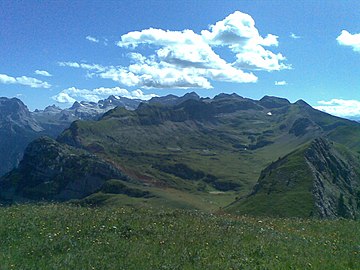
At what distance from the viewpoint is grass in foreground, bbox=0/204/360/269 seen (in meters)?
15.1

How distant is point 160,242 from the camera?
17531mm

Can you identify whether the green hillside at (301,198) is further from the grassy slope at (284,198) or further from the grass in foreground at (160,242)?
the grass in foreground at (160,242)

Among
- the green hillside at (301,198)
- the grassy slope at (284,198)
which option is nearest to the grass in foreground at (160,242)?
the grassy slope at (284,198)

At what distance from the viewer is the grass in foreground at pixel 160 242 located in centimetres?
1506

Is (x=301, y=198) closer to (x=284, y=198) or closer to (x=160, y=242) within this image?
(x=284, y=198)

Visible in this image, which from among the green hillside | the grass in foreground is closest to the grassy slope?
the green hillside

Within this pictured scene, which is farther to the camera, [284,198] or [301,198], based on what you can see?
[284,198]

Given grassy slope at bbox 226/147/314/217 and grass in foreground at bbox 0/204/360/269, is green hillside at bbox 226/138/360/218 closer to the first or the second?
grassy slope at bbox 226/147/314/217

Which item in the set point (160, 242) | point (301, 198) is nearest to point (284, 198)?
point (301, 198)

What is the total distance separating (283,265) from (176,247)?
4296 mm

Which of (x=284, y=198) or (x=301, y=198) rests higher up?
→ (x=301, y=198)

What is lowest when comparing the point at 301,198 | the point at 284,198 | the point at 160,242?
the point at 284,198

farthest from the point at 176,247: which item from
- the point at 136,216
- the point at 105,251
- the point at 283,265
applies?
the point at 136,216

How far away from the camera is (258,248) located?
1686cm
